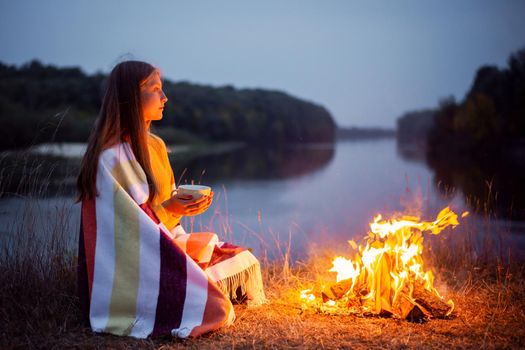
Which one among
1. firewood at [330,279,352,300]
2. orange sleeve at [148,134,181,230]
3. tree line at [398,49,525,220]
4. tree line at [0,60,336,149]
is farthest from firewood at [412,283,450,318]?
tree line at [398,49,525,220]

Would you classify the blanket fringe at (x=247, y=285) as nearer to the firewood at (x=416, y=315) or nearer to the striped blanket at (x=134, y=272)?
the striped blanket at (x=134, y=272)

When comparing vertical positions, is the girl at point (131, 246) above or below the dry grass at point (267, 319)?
above

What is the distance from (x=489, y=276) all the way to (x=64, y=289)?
11.8 ft

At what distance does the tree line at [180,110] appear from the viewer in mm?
23000

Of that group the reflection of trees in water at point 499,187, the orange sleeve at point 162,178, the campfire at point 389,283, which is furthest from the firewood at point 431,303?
the reflection of trees in water at point 499,187

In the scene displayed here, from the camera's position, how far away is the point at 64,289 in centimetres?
349

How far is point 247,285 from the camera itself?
340 centimetres

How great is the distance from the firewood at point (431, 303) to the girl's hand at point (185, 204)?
1513mm

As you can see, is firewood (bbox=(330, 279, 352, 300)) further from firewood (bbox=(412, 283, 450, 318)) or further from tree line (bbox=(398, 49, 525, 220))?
tree line (bbox=(398, 49, 525, 220))

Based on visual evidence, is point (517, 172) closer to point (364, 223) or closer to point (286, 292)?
point (364, 223)

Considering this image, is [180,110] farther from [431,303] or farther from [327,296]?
[431,303]

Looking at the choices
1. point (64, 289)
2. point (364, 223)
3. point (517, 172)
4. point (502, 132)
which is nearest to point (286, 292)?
point (64, 289)

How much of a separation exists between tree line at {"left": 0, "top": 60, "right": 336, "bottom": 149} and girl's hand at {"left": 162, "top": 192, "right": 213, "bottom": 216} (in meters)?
9.16

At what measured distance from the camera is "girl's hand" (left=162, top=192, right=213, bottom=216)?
2.99 meters
